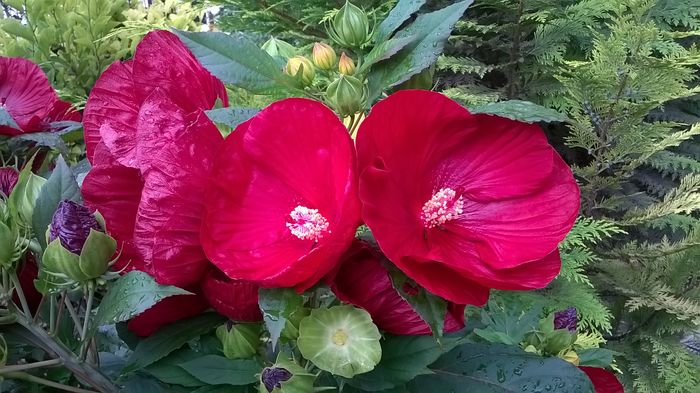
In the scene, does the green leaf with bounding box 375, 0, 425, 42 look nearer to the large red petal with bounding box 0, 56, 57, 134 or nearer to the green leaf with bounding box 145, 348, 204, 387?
the green leaf with bounding box 145, 348, 204, 387

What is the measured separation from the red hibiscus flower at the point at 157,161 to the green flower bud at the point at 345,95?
0.22 feet

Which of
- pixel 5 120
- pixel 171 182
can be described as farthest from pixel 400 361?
pixel 5 120

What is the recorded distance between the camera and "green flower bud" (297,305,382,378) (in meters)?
0.30

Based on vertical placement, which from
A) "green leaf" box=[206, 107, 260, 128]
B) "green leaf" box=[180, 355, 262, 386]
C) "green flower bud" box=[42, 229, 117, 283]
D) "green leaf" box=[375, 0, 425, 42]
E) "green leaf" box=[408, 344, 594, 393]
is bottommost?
"green leaf" box=[408, 344, 594, 393]

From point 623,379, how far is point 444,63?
41.4 inches

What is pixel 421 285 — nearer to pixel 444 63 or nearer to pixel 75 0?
pixel 75 0

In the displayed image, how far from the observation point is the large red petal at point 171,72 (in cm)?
34

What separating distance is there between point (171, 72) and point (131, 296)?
0.41 feet

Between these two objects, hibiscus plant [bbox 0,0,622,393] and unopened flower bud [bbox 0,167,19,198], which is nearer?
hibiscus plant [bbox 0,0,622,393]

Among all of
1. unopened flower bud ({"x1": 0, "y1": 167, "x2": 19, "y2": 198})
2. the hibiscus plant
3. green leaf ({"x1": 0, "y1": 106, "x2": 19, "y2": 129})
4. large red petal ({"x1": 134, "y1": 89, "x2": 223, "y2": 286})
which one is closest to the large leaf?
the hibiscus plant

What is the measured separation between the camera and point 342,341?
0.98 ft

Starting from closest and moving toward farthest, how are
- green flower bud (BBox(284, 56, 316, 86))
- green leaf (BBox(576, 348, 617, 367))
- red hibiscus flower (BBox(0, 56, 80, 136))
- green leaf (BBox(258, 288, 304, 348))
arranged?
green leaf (BBox(258, 288, 304, 348)) → green flower bud (BBox(284, 56, 316, 86)) → green leaf (BBox(576, 348, 617, 367)) → red hibiscus flower (BBox(0, 56, 80, 136))

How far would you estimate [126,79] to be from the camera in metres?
0.36

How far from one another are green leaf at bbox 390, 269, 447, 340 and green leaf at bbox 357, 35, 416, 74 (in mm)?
121
